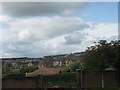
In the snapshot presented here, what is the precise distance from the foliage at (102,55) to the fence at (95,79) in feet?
4.32

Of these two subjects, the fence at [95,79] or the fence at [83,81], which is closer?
the fence at [83,81]

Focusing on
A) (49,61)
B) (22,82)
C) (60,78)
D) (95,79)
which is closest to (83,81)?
(95,79)

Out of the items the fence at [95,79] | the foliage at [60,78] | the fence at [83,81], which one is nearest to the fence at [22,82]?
the fence at [83,81]

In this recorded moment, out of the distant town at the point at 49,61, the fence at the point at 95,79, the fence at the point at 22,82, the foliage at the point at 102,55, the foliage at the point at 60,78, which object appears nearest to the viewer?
the foliage at the point at 102,55

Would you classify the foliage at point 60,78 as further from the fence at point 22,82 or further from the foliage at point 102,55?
the foliage at point 102,55

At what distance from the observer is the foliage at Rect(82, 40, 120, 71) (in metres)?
19.5

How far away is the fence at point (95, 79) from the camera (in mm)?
21328

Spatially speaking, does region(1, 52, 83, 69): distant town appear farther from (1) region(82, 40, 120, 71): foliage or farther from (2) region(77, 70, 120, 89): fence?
(1) region(82, 40, 120, 71): foliage

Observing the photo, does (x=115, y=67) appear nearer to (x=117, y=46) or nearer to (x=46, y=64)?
(x=117, y=46)

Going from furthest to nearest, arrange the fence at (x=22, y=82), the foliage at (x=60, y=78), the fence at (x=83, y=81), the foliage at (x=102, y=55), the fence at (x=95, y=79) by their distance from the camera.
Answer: the foliage at (x=60, y=78)
the fence at (x=95, y=79)
the fence at (x=83, y=81)
the fence at (x=22, y=82)
the foliage at (x=102, y=55)

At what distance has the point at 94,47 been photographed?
2003 cm

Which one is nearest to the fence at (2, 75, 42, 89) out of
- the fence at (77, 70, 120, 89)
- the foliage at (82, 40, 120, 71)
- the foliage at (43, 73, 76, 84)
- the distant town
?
the foliage at (43, 73, 76, 84)

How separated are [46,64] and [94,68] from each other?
1916 centimetres

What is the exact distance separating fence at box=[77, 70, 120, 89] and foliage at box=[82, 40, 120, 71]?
51.8 inches
